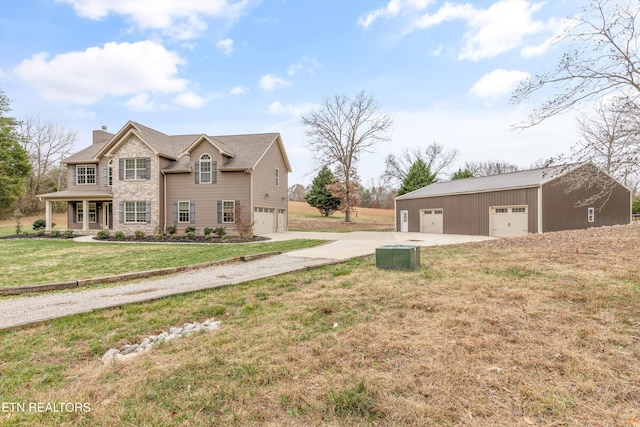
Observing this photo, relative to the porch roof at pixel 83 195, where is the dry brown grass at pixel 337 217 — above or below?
below

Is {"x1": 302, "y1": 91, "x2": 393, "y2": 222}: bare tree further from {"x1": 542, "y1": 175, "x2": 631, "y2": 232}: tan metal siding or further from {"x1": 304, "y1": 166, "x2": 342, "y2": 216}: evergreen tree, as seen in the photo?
{"x1": 542, "y1": 175, "x2": 631, "y2": 232}: tan metal siding

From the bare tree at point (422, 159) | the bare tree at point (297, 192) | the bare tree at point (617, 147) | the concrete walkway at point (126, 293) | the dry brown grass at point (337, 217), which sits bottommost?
the concrete walkway at point (126, 293)

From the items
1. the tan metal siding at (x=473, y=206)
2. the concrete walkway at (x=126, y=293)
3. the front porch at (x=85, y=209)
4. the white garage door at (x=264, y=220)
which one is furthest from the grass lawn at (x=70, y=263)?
the tan metal siding at (x=473, y=206)

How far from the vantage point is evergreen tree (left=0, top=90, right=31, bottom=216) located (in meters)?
35.2

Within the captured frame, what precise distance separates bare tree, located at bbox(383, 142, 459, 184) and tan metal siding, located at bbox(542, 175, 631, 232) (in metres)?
26.6

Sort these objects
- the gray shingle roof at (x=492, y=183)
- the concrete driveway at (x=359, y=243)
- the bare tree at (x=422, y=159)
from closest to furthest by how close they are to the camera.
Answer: the concrete driveway at (x=359, y=243), the gray shingle roof at (x=492, y=183), the bare tree at (x=422, y=159)

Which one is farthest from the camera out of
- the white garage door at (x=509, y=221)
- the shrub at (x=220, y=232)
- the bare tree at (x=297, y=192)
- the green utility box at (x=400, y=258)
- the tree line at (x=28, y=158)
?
the bare tree at (x=297, y=192)

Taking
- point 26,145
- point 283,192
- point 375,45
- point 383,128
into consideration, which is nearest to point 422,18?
point 375,45

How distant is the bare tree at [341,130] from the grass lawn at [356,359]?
29.2 meters

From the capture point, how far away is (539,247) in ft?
33.7

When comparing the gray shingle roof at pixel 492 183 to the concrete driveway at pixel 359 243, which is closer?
the concrete driveway at pixel 359 243

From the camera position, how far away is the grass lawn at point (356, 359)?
2.43 m

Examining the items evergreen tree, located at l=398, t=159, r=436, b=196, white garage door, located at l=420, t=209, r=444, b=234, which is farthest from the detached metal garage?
evergreen tree, located at l=398, t=159, r=436, b=196

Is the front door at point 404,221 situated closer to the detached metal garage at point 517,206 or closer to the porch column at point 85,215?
the detached metal garage at point 517,206
